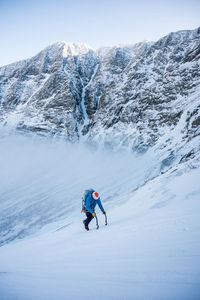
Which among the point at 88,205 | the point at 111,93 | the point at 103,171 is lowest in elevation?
the point at 103,171

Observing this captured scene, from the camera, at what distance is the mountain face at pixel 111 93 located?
3575cm

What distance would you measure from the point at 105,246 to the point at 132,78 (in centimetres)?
5469

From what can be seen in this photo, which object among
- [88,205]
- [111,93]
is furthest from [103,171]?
[111,93]

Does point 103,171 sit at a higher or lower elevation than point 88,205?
lower

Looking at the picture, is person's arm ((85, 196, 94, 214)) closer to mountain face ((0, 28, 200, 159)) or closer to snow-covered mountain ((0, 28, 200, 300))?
snow-covered mountain ((0, 28, 200, 300))

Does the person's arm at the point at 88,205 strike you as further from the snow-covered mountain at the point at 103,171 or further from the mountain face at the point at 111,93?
the mountain face at the point at 111,93

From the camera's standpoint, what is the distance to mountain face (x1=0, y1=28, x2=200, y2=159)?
3575 centimetres

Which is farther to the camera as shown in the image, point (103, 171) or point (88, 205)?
point (103, 171)

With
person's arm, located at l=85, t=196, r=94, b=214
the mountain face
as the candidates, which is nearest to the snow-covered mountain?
the mountain face

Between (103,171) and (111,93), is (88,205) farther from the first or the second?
(111,93)

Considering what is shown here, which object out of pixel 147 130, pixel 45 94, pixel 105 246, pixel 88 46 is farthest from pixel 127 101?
pixel 88 46

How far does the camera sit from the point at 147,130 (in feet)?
122

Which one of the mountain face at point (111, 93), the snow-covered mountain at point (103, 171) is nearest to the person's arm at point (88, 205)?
the snow-covered mountain at point (103, 171)

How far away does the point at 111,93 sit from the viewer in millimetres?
56750
